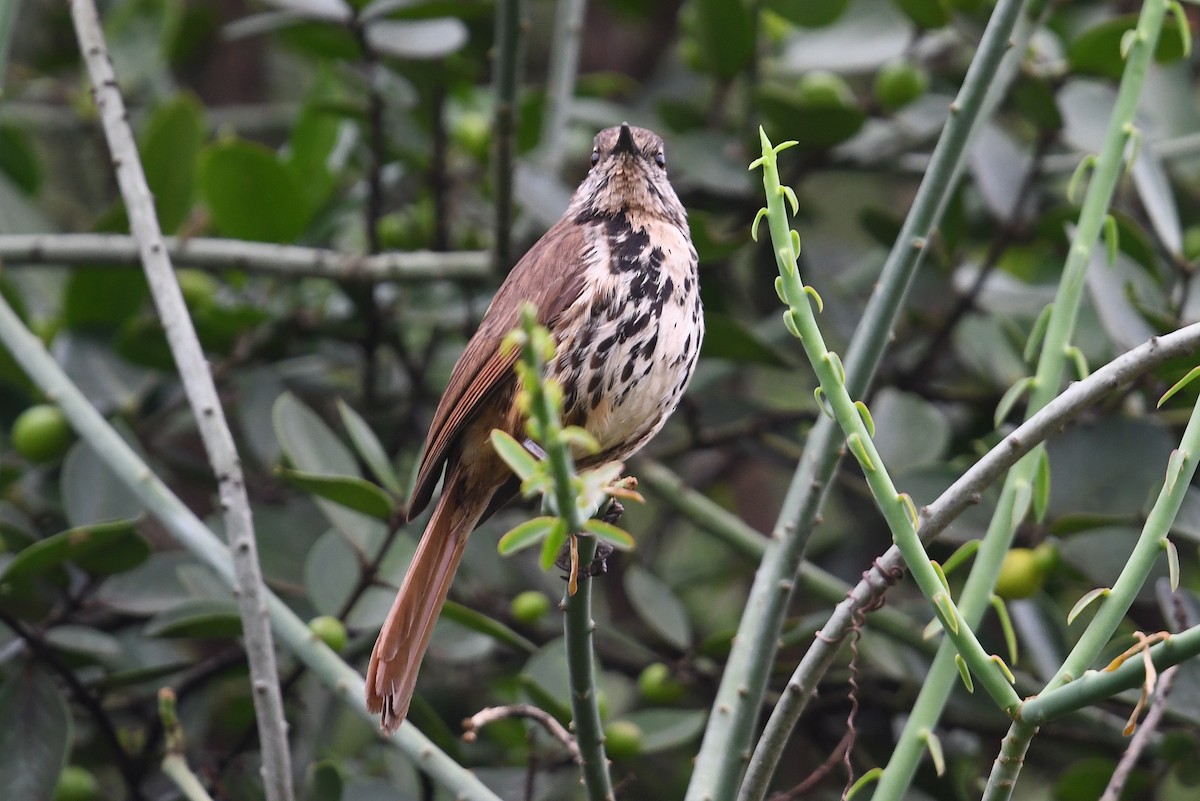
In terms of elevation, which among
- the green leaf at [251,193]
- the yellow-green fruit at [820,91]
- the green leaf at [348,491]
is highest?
the yellow-green fruit at [820,91]

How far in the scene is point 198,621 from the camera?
9.46ft

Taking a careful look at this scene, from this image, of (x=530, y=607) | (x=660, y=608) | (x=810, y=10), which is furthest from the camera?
(x=810, y=10)

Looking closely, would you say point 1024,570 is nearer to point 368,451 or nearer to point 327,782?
point 368,451

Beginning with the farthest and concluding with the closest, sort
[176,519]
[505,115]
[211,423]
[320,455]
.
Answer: [505,115], [320,455], [176,519], [211,423]

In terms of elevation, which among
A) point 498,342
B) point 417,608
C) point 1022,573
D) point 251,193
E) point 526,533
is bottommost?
point 526,533

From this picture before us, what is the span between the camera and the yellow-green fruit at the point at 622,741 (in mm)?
3098

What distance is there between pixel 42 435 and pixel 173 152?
85cm

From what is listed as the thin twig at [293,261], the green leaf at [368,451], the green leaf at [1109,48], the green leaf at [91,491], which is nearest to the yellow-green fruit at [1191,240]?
the green leaf at [1109,48]

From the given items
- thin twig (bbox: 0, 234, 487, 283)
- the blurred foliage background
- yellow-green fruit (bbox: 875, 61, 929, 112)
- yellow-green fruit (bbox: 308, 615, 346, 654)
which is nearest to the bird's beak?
the blurred foliage background

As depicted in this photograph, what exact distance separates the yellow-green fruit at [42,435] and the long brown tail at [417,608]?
105cm

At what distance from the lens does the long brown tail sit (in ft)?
7.80

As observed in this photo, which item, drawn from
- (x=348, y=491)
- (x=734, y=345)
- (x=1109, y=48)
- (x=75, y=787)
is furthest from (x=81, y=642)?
(x=1109, y=48)

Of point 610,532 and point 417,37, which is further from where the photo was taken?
point 417,37

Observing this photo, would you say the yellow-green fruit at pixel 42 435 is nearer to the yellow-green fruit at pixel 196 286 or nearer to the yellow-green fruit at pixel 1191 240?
the yellow-green fruit at pixel 196 286
